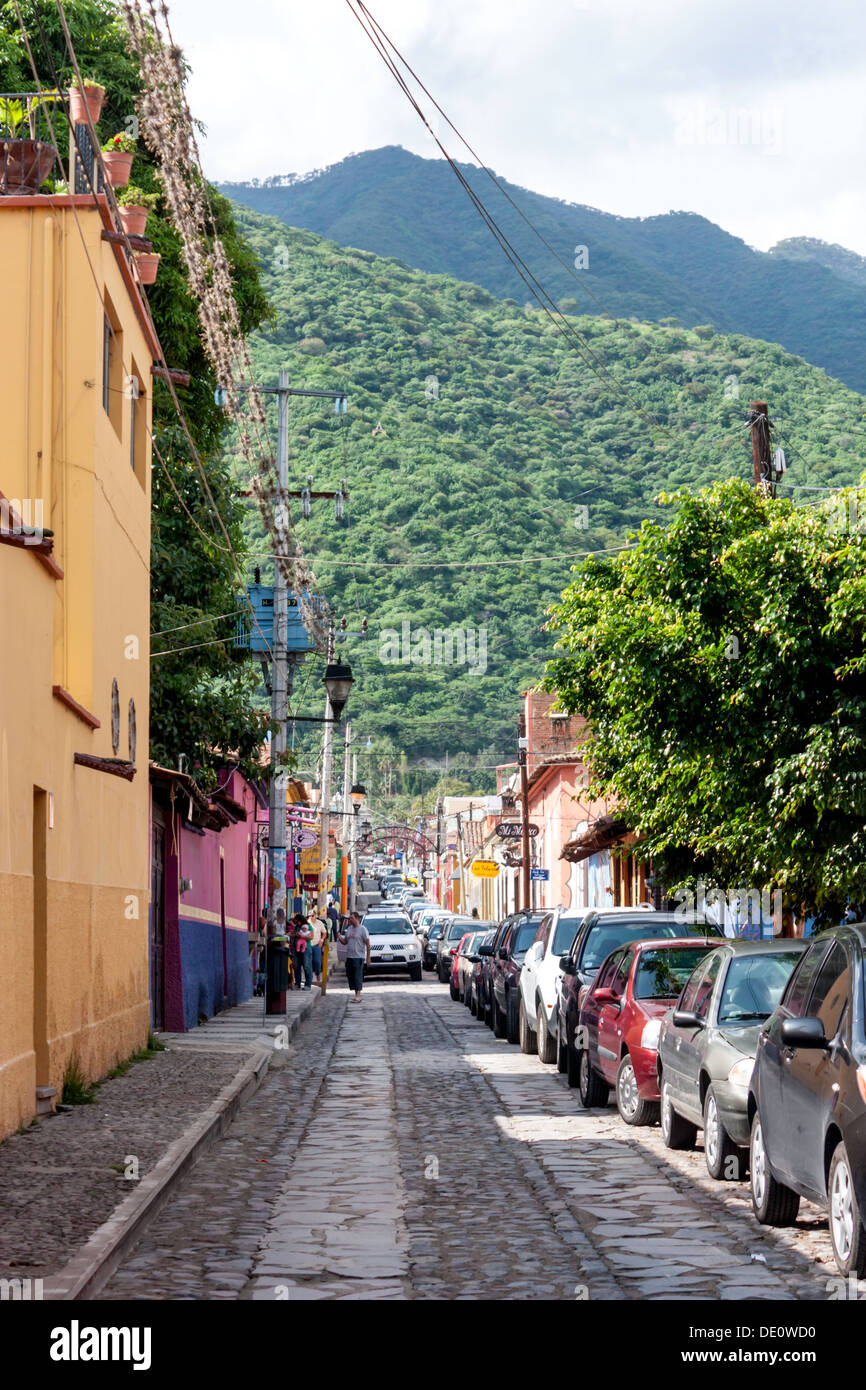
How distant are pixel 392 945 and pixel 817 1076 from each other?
4066 centimetres

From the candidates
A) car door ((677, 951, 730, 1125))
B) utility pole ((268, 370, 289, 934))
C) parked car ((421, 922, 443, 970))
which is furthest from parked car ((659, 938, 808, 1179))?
parked car ((421, 922, 443, 970))

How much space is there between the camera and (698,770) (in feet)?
52.4

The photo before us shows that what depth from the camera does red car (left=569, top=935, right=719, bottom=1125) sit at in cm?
1403

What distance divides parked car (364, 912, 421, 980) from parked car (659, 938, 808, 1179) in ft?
117

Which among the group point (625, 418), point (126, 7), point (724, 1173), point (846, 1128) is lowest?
point (724, 1173)

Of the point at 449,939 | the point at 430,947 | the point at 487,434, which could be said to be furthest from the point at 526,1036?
the point at 430,947

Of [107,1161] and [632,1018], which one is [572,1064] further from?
[107,1161]

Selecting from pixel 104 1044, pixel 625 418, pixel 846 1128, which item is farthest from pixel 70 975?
pixel 625 418

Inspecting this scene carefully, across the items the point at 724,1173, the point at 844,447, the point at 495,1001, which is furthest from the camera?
the point at 844,447

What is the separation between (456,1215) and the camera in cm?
984

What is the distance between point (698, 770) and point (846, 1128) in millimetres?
8448

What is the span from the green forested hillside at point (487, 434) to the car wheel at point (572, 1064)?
14.1m

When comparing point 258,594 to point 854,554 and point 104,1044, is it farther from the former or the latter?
point 854,554

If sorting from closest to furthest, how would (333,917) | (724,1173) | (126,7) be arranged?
(126,7) → (724,1173) → (333,917)
